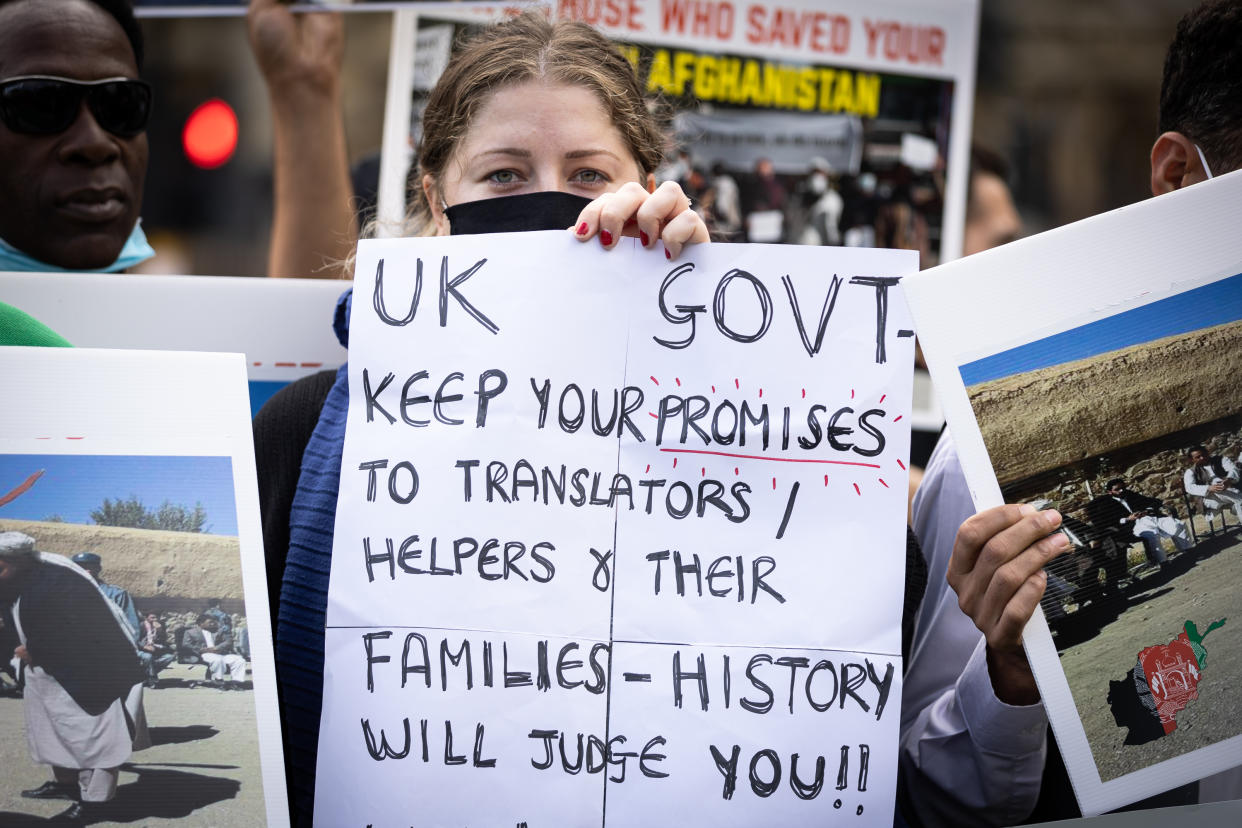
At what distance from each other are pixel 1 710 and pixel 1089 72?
5.10 meters

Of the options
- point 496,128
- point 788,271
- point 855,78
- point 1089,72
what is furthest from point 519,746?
point 1089,72

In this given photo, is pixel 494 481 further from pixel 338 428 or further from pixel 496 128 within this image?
pixel 496 128

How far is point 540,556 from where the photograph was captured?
154cm

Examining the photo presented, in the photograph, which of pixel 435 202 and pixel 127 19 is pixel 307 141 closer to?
pixel 127 19

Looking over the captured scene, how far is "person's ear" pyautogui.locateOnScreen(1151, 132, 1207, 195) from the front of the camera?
1.81m

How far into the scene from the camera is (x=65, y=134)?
7.97 feet

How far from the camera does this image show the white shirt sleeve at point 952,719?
1.56 m

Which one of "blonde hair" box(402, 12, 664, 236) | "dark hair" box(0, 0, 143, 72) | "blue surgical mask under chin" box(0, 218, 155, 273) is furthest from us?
"dark hair" box(0, 0, 143, 72)

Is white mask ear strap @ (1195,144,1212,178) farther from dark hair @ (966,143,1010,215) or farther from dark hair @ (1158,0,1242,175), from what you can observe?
dark hair @ (966,143,1010,215)

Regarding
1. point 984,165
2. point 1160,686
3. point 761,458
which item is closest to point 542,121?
point 761,458

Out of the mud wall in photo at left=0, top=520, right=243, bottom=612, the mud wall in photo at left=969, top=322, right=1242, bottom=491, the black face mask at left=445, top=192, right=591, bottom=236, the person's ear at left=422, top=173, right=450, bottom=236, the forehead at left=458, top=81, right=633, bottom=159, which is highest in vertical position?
the forehead at left=458, top=81, right=633, bottom=159

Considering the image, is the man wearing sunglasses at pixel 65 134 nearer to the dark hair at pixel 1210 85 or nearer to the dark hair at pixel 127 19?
the dark hair at pixel 127 19

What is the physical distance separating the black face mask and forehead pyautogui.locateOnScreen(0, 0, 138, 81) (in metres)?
1.28

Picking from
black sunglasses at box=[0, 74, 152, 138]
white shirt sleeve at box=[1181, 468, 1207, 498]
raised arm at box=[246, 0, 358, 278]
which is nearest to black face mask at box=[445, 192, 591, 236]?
white shirt sleeve at box=[1181, 468, 1207, 498]
